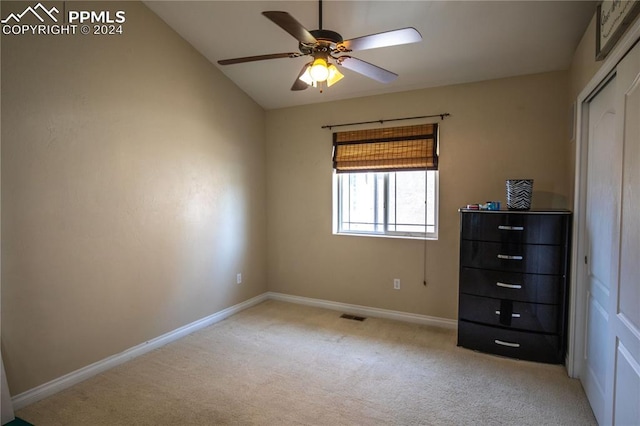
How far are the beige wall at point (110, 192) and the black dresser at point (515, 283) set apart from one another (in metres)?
2.51

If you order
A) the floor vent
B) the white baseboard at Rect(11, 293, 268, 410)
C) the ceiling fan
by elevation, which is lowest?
the floor vent

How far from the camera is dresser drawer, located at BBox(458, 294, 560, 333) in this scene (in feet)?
8.86

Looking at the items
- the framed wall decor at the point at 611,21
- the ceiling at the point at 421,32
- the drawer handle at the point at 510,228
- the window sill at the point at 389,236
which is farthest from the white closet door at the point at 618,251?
the window sill at the point at 389,236

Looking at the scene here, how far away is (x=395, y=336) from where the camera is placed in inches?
130

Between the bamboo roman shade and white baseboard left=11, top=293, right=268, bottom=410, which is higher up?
the bamboo roman shade

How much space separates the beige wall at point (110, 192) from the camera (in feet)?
7.25

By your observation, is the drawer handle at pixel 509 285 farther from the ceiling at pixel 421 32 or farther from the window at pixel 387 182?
the ceiling at pixel 421 32

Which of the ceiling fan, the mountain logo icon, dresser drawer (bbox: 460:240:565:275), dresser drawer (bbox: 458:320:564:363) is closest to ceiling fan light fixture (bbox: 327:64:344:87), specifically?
the ceiling fan

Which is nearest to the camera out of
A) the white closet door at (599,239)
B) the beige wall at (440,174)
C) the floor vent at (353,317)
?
the white closet door at (599,239)

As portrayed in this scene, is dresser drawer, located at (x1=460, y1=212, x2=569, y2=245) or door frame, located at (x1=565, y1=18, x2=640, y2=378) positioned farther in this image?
dresser drawer, located at (x1=460, y1=212, x2=569, y2=245)

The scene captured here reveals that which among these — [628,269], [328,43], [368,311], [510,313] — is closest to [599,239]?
[628,269]

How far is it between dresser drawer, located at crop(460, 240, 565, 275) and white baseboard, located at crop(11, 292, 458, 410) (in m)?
0.89

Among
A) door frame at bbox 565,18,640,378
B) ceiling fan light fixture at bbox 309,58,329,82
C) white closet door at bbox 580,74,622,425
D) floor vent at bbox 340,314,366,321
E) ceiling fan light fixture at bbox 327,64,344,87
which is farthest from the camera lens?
floor vent at bbox 340,314,366,321

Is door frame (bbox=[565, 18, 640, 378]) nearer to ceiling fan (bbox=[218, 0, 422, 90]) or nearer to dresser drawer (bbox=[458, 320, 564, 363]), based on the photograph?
dresser drawer (bbox=[458, 320, 564, 363])
